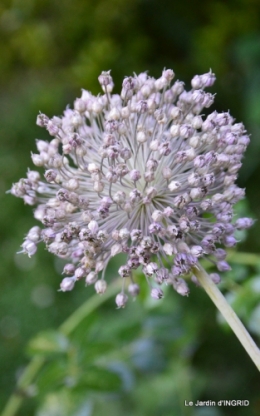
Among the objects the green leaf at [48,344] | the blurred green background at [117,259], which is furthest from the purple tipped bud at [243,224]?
the green leaf at [48,344]

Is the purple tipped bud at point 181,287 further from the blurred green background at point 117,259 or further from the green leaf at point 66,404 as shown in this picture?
the green leaf at point 66,404

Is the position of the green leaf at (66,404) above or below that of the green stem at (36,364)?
below

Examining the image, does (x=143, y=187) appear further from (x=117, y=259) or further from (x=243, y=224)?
(x=117, y=259)

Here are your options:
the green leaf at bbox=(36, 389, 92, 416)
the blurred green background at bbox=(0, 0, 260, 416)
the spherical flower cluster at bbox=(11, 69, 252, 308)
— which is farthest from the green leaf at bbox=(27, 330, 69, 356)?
the spherical flower cluster at bbox=(11, 69, 252, 308)

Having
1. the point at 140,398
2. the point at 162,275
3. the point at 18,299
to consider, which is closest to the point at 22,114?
the point at 18,299

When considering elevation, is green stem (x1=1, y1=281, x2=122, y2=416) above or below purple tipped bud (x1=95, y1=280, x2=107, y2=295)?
below

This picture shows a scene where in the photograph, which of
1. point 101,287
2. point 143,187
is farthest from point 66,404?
point 143,187

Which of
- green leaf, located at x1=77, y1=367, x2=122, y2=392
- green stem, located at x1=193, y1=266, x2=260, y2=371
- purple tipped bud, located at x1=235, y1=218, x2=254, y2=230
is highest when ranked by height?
purple tipped bud, located at x1=235, y1=218, x2=254, y2=230

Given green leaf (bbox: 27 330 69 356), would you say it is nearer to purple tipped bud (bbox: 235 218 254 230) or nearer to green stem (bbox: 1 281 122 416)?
green stem (bbox: 1 281 122 416)
